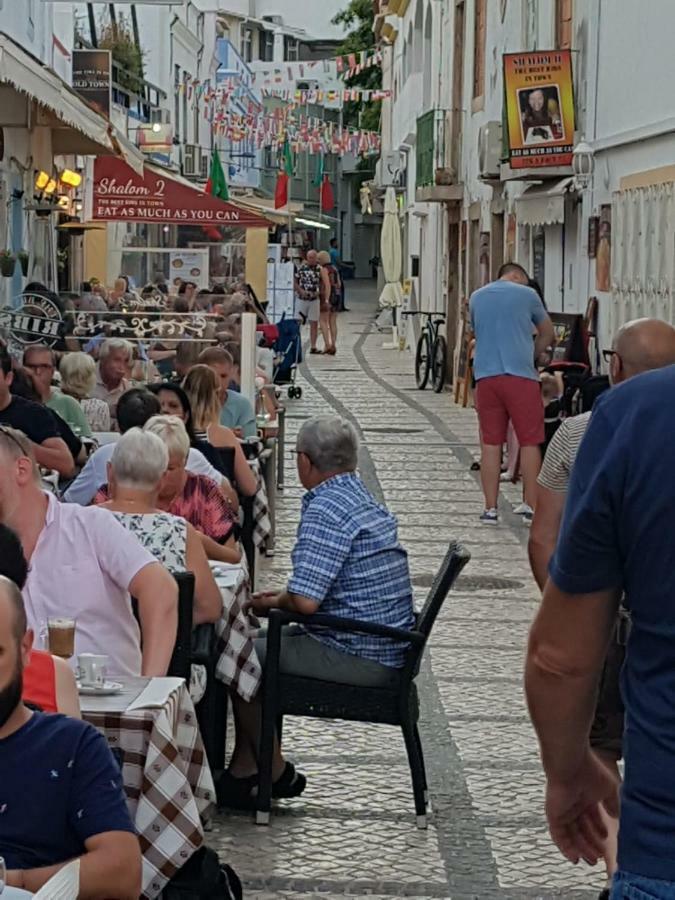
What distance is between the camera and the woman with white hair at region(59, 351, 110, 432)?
11.2m

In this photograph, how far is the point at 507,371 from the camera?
1319cm

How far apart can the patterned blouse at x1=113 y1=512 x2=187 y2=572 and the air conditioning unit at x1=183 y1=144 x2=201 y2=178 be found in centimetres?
3742

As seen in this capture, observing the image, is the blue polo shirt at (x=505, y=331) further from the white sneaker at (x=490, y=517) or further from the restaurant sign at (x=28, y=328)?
the restaurant sign at (x=28, y=328)

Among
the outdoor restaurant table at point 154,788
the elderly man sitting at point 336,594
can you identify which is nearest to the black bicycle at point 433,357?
the elderly man sitting at point 336,594

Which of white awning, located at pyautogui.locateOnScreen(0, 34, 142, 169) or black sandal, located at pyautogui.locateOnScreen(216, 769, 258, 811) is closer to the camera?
black sandal, located at pyautogui.locateOnScreen(216, 769, 258, 811)

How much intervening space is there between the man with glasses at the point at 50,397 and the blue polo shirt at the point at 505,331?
11.8 ft

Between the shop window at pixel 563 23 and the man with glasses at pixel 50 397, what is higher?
the shop window at pixel 563 23

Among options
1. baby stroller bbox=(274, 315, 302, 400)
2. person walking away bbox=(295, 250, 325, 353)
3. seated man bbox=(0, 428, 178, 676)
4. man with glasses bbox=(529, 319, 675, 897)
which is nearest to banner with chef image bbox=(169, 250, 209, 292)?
baby stroller bbox=(274, 315, 302, 400)

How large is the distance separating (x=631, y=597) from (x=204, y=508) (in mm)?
5016

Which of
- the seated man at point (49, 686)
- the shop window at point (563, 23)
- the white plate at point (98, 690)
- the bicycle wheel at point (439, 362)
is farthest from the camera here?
the bicycle wheel at point (439, 362)

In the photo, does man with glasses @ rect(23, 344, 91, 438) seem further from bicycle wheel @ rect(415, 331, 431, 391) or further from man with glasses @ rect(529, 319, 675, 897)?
bicycle wheel @ rect(415, 331, 431, 391)

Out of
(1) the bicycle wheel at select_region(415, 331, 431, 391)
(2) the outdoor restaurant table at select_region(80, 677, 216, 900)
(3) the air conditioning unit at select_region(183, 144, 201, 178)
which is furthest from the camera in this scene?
(3) the air conditioning unit at select_region(183, 144, 201, 178)

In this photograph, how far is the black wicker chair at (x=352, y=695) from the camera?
6.25 metres

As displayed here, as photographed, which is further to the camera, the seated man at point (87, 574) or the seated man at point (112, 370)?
the seated man at point (112, 370)
